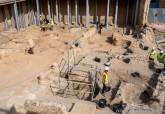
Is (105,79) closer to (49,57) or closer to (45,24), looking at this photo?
(49,57)

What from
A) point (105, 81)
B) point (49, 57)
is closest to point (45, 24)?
point (49, 57)

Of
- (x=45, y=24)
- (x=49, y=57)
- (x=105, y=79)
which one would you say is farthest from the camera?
(x=45, y=24)

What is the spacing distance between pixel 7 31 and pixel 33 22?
439cm

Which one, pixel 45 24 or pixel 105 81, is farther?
pixel 45 24

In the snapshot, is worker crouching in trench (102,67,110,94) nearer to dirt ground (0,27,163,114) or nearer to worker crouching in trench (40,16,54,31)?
dirt ground (0,27,163,114)

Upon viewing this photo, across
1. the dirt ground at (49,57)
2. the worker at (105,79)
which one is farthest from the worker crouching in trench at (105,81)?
the dirt ground at (49,57)

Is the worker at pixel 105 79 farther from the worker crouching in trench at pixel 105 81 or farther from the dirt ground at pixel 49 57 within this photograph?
the dirt ground at pixel 49 57

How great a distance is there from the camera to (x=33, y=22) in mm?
25312

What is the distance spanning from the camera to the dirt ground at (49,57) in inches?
512

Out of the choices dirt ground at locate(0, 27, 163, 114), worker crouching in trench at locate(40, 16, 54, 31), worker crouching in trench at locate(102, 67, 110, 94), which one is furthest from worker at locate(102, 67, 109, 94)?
worker crouching in trench at locate(40, 16, 54, 31)

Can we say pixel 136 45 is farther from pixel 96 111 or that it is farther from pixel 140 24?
pixel 96 111

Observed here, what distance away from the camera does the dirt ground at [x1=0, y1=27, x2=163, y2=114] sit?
13.0m

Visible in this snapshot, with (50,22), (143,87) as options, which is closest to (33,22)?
(50,22)

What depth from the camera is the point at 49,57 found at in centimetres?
1700
